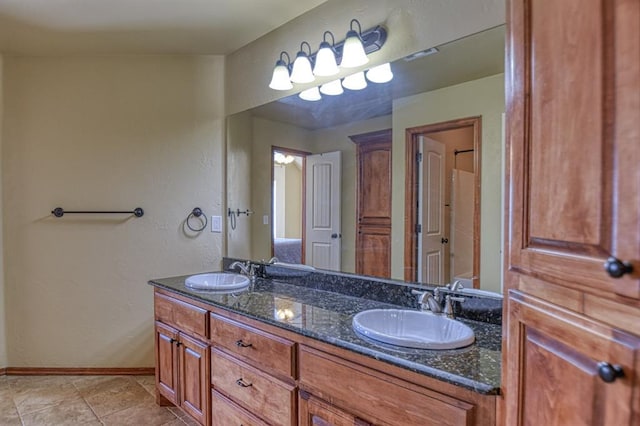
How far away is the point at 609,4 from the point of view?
0.60 m

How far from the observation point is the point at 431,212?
1.81 meters

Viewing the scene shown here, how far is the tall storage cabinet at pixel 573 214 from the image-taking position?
0.58 meters

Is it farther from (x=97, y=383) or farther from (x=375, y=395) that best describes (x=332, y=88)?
(x=97, y=383)

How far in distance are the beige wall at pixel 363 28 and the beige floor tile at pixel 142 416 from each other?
202cm

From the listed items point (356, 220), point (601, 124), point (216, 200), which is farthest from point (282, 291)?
point (601, 124)

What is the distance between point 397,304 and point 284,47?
Result: 1.66 metres

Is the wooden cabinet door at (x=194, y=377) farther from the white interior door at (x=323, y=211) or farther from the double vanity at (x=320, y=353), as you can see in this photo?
the white interior door at (x=323, y=211)

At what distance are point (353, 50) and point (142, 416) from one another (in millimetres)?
2385

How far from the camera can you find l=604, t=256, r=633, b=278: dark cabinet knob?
57 cm

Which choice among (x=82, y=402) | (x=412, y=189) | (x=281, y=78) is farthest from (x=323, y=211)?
(x=82, y=402)

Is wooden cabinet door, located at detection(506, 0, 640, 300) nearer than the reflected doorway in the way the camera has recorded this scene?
Yes

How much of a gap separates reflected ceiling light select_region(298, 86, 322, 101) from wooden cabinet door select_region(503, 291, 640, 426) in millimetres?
1684

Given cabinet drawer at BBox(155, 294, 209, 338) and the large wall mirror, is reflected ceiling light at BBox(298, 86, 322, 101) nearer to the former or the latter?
the large wall mirror

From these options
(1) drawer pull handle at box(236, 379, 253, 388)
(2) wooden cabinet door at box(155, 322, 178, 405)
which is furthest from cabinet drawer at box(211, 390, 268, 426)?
(2) wooden cabinet door at box(155, 322, 178, 405)
